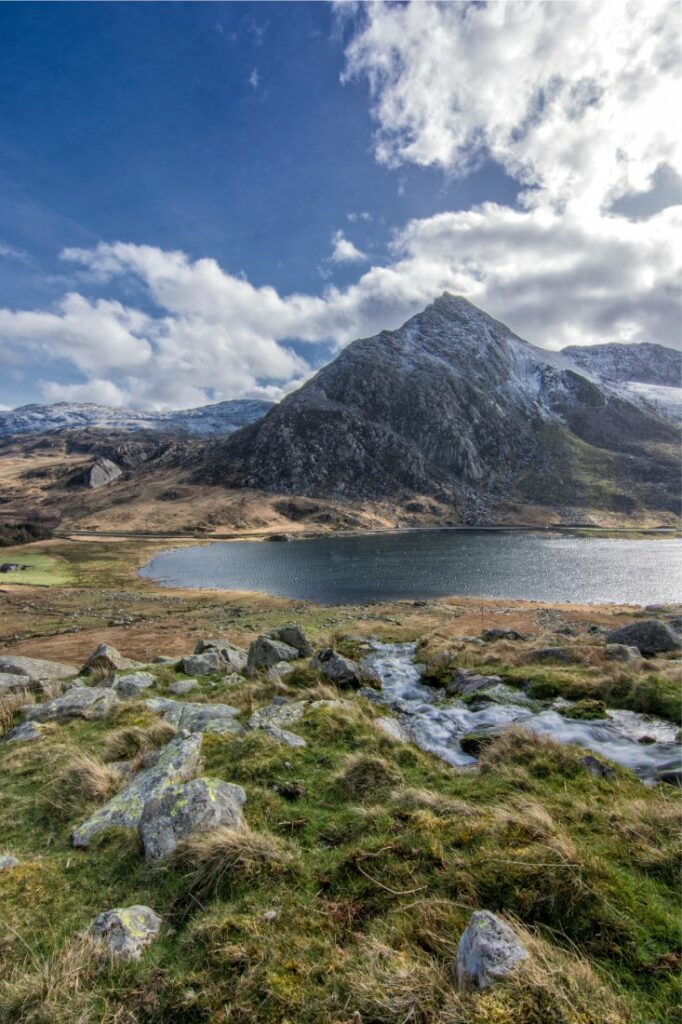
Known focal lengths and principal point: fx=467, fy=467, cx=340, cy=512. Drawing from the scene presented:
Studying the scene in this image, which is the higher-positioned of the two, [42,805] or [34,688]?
[42,805]

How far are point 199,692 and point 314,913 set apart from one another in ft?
39.8

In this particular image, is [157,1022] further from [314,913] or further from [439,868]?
[439,868]

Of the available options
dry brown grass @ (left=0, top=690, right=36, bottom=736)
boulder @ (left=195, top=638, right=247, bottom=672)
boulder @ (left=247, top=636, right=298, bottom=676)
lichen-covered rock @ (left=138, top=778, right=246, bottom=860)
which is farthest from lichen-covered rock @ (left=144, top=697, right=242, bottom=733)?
boulder @ (left=195, top=638, right=247, bottom=672)

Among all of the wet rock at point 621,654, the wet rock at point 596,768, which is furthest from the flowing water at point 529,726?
the wet rock at point 621,654

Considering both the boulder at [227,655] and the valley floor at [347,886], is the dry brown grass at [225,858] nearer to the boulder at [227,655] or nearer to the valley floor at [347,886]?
the valley floor at [347,886]

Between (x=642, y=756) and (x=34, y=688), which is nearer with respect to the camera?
(x=642, y=756)

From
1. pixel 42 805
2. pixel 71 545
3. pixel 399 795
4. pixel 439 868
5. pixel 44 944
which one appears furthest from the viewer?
pixel 71 545

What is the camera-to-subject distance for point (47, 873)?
6.12 metres

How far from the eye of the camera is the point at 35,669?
18266 millimetres

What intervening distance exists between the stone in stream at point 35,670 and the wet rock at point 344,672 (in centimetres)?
985

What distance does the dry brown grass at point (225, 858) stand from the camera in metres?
5.62

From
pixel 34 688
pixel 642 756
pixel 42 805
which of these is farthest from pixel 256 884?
pixel 34 688

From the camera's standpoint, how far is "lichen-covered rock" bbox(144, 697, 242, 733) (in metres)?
11.1

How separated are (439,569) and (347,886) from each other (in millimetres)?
77211
